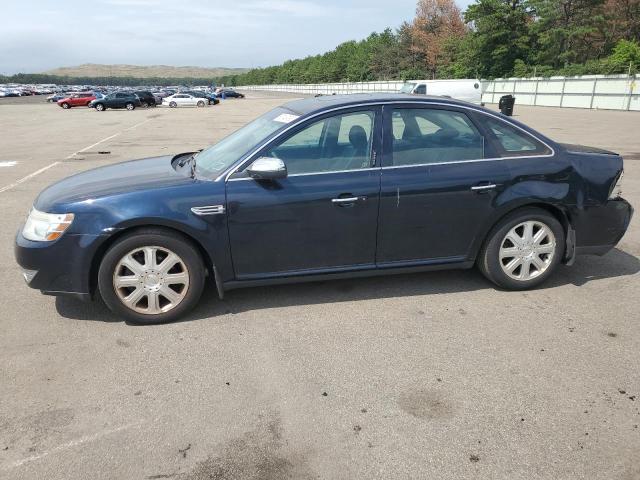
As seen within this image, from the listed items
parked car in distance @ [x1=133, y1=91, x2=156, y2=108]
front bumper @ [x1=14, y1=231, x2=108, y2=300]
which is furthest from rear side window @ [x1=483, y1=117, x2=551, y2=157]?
parked car in distance @ [x1=133, y1=91, x2=156, y2=108]

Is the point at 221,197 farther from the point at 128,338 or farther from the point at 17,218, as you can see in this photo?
the point at 17,218

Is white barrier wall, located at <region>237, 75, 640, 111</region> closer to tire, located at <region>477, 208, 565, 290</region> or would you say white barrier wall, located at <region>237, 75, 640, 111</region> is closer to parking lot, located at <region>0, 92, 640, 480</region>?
tire, located at <region>477, 208, 565, 290</region>

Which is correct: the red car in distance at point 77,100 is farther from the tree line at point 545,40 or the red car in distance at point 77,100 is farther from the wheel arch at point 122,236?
the wheel arch at point 122,236

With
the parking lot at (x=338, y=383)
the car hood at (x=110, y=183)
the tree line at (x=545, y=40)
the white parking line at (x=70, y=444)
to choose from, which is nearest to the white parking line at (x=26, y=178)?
the parking lot at (x=338, y=383)

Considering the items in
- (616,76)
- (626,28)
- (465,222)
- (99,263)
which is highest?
(626,28)

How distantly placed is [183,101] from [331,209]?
50.9 meters

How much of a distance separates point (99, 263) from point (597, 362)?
3481 mm

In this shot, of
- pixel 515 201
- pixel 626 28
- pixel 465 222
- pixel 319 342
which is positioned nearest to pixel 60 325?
pixel 319 342

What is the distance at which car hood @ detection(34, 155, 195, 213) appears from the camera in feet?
12.3

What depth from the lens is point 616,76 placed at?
3250 cm

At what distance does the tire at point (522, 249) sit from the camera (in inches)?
167

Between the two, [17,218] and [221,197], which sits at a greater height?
[221,197]

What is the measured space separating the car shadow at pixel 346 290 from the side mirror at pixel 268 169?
110cm

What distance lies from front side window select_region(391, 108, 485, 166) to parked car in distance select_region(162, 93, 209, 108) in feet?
164
